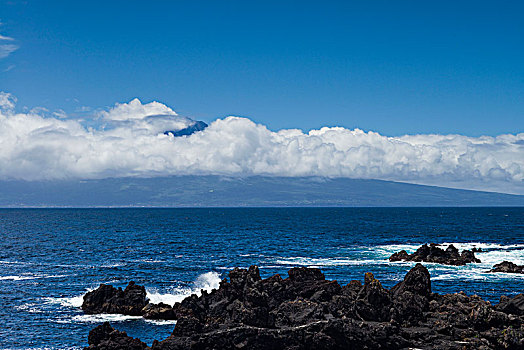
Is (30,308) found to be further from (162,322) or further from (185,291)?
(185,291)

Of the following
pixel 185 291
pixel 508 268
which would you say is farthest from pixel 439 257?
pixel 185 291

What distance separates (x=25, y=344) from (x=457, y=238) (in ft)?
375

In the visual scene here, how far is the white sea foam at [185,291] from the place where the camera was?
53.5 metres

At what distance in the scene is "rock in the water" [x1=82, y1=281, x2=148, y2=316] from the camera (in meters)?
47.5

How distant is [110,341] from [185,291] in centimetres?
2590

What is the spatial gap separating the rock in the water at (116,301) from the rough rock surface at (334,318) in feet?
22.7

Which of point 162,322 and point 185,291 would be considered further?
point 185,291

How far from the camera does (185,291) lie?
191 ft

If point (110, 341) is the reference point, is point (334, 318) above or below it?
above

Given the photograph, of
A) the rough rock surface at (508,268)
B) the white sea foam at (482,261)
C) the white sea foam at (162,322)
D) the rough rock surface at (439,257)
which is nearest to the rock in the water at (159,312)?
the white sea foam at (162,322)

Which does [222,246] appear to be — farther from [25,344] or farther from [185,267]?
[25,344]

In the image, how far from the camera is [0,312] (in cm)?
4875

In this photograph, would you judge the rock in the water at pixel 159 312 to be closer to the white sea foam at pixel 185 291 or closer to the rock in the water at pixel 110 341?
the white sea foam at pixel 185 291

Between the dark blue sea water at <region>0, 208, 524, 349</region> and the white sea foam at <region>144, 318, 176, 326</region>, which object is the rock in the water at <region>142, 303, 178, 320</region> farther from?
the dark blue sea water at <region>0, 208, 524, 349</region>
